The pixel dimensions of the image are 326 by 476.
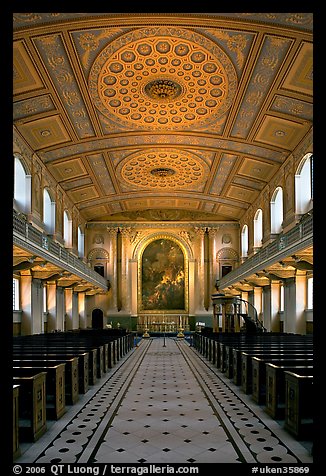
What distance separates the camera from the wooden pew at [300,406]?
21.7ft

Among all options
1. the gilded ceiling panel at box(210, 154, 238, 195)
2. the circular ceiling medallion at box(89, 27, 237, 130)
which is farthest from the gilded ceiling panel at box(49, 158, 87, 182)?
the gilded ceiling panel at box(210, 154, 238, 195)

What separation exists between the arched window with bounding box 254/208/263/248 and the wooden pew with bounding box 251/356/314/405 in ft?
64.1

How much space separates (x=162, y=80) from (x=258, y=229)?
14.7 m

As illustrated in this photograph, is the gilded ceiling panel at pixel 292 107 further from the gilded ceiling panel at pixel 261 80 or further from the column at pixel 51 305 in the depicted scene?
the column at pixel 51 305

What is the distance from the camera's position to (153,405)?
9.18 meters

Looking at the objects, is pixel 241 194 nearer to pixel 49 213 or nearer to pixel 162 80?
pixel 49 213

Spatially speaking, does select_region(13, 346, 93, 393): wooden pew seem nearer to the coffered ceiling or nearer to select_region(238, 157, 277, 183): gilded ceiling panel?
the coffered ceiling

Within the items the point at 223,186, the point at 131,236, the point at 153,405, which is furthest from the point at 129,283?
the point at 153,405

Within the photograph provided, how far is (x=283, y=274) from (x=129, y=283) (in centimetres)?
1554

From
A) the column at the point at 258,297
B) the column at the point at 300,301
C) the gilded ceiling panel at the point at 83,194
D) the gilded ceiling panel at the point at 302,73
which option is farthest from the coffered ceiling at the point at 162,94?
the column at the point at 258,297

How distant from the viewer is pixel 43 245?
17.8 m

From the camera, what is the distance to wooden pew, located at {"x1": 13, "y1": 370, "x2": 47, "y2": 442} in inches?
258

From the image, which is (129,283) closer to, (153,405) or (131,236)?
(131,236)
